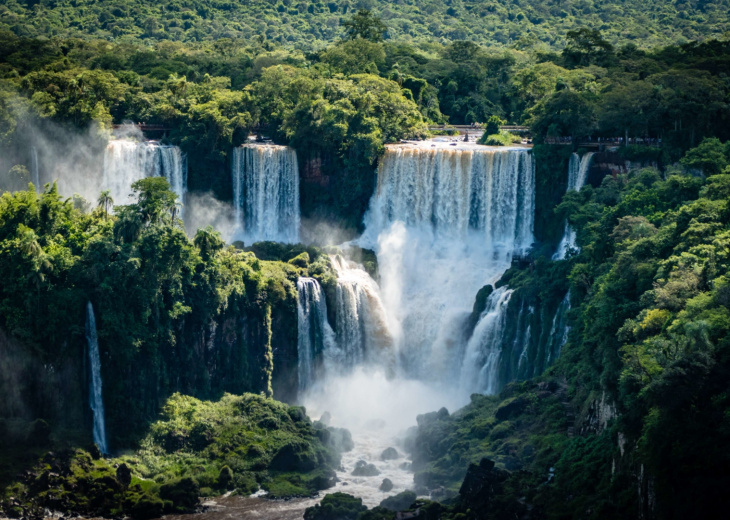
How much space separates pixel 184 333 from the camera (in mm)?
54594

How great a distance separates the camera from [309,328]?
6159 centimetres

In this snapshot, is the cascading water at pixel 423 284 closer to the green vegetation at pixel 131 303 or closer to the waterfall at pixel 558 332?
the waterfall at pixel 558 332

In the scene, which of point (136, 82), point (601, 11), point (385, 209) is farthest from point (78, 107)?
point (601, 11)

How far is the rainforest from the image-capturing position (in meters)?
44.8

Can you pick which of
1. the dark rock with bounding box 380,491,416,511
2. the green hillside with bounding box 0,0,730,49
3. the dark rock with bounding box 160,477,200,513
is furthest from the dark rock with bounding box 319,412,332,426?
the green hillside with bounding box 0,0,730,49

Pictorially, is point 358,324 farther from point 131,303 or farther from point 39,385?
point 39,385

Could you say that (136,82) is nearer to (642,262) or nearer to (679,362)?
(642,262)

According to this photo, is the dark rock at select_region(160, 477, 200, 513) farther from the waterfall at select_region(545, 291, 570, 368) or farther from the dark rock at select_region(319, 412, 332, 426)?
the waterfall at select_region(545, 291, 570, 368)

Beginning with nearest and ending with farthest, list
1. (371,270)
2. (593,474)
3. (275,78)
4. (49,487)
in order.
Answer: (593,474), (49,487), (371,270), (275,78)

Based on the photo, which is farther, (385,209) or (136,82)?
(136,82)

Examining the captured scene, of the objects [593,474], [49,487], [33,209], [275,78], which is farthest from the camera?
[275,78]

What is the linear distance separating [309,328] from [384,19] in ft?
235

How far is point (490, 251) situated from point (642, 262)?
18.8 meters

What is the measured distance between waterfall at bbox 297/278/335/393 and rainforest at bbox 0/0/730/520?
0.53 ft
